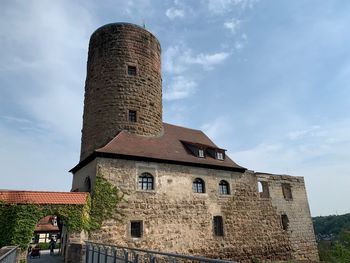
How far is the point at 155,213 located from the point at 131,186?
1.87 meters

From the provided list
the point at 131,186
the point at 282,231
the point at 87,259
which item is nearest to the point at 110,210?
the point at 131,186

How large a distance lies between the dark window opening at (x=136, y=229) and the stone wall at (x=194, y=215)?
0.22 metres

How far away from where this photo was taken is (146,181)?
14922mm

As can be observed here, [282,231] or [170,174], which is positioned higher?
[170,174]

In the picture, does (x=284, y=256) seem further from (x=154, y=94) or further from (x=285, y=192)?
(x=154, y=94)

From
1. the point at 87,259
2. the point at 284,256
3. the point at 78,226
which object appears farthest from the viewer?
the point at 284,256

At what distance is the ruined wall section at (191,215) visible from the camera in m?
13.9

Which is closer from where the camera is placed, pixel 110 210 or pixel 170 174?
pixel 110 210

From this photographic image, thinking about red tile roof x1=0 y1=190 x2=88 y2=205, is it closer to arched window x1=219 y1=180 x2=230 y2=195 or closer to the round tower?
the round tower

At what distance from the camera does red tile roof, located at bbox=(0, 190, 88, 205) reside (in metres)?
11.7

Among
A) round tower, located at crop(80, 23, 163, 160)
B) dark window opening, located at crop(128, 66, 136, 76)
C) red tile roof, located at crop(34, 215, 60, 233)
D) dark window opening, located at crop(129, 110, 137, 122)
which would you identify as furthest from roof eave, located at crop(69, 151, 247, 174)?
red tile roof, located at crop(34, 215, 60, 233)

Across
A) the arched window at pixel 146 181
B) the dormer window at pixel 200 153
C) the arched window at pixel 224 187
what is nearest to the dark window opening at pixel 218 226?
the arched window at pixel 224 187

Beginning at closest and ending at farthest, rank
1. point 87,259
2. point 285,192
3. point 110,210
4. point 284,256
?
point 87,259 → point 110,210 → point 284,256 → point 285,192

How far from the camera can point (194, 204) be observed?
1584 centimetres
